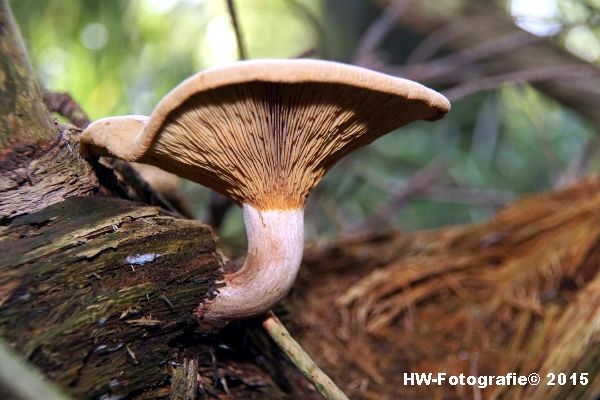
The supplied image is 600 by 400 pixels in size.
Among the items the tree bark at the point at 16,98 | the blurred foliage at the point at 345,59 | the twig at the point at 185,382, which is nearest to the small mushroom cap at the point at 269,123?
the tree bark at the point at 16,98

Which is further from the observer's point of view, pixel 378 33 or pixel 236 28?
pixel 378 33

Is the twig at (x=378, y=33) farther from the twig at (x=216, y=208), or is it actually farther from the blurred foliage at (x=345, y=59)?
the twig at (x=216, y=208)

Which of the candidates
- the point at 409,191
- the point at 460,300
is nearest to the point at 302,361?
the point at 460,300

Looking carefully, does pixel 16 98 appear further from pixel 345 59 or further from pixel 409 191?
pixel 345 59

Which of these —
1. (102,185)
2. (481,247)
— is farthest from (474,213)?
(102,185)

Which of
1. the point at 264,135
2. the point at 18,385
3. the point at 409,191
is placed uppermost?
the point at 264,135

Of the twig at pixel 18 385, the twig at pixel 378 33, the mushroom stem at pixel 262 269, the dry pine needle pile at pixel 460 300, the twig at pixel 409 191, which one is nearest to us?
the twig at pixel 18 385

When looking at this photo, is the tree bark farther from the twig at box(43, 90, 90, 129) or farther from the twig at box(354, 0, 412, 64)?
the twig at box(354, 0, 412, 64)
